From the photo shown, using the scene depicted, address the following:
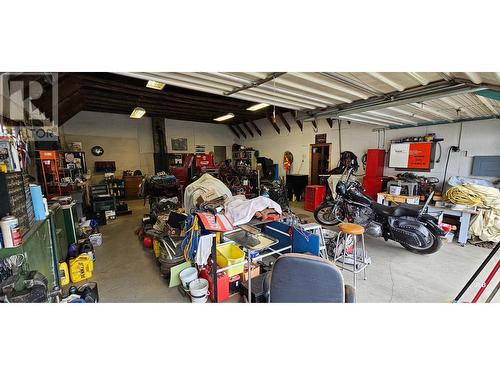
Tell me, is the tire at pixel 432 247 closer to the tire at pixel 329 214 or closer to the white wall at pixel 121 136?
the tire at pixel 329 214

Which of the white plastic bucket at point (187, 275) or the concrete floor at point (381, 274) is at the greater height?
the white plastic bucket at point (187, 275)

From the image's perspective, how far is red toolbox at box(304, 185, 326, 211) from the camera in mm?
6282

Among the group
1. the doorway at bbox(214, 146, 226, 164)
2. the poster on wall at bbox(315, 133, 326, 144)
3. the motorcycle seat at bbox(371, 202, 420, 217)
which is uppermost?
the poster on wall at bbox(315, 133, 326, 144)

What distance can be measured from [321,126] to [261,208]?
5.56 m

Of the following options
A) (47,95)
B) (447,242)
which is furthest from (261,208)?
(47,95)


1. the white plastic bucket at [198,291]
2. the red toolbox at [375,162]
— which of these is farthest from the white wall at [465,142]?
the white plastic bucket at [198,291]

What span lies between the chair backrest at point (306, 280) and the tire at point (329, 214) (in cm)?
341

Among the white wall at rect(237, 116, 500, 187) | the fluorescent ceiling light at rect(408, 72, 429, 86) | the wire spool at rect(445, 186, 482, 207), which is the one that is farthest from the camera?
the white wall at rect(237, 116, 500, 187)

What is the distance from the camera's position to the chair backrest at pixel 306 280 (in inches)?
48.1

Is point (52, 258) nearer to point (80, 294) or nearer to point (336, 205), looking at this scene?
point (80, 294)

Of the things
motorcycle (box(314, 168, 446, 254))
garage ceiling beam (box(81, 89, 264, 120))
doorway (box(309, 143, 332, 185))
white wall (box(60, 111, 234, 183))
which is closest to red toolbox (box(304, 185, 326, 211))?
doorway (box(309, 143, 332, 185))

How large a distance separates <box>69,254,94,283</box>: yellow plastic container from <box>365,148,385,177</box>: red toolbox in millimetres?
6206

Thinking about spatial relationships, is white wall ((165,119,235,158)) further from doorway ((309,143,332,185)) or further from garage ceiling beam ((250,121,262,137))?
doorway ((309,143,332,185))
